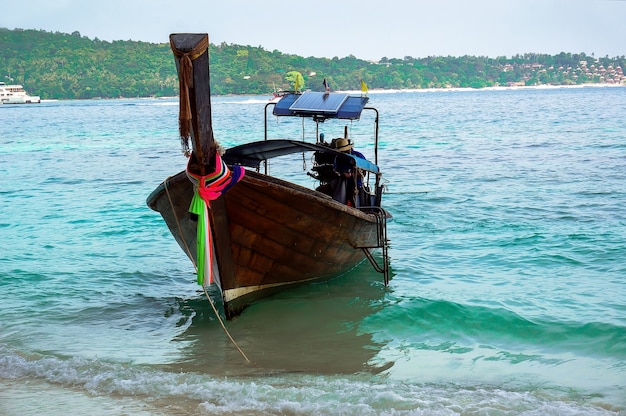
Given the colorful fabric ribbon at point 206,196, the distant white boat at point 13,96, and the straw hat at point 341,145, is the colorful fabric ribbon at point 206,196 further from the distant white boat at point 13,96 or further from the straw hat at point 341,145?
the distant white boat at point 13,96

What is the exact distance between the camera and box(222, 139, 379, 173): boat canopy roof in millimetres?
8516

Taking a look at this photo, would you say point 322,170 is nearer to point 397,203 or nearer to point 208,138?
point 208,138

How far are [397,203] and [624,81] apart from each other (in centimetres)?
15477

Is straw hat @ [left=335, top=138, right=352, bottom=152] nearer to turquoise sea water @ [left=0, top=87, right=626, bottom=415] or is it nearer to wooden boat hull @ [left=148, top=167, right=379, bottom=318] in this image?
wooden boat hull @ [left=148, top=167, right=379, bottom=318]

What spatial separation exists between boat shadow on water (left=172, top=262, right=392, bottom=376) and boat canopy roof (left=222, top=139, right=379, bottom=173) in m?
1.52

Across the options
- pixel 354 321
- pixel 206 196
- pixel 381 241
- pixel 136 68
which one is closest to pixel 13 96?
pixel 136 68

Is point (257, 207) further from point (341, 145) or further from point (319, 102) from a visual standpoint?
point (319, 102)

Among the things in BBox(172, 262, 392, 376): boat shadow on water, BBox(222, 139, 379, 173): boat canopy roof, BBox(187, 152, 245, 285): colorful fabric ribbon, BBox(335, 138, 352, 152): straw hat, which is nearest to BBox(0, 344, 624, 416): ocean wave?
BBox(172, 262, 392, 376): boat shadow on water

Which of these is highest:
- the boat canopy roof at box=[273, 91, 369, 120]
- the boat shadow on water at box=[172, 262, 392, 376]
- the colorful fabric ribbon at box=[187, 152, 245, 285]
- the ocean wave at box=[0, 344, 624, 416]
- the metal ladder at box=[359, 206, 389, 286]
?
the boat canopy roof at box=[273, 91, 369, 120]

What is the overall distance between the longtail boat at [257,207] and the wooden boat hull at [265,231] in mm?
12

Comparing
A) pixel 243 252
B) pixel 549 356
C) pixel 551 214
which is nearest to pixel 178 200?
pixel 243 252

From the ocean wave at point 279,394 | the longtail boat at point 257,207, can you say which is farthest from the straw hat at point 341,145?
the ocean wave at point 279,394

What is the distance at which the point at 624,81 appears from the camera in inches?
6122

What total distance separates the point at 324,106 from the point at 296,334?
10.3 feet
